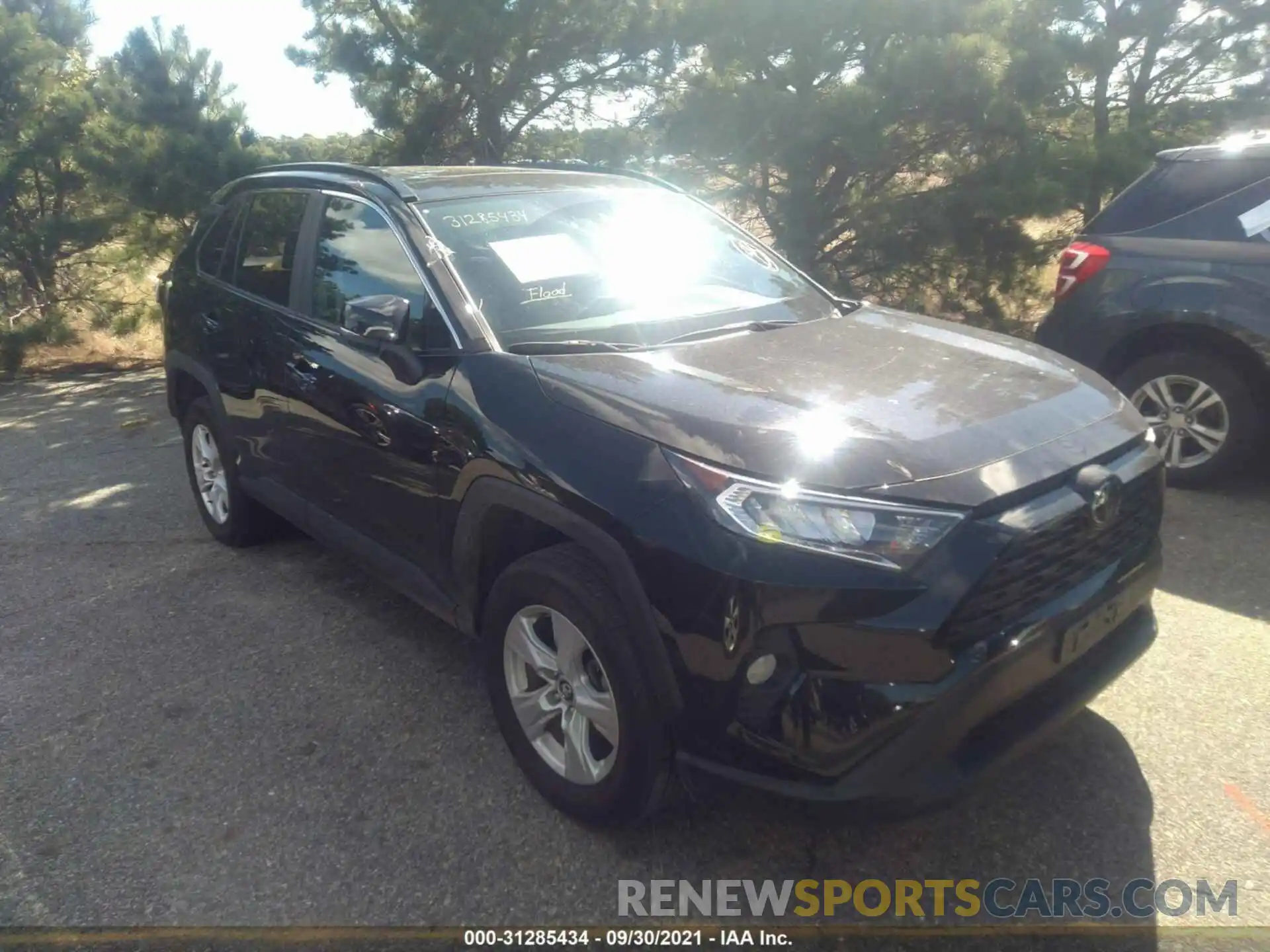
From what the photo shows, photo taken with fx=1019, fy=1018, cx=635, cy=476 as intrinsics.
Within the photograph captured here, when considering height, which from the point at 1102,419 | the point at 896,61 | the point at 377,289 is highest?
the point at 896,61

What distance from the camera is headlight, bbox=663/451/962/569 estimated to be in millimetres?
2234

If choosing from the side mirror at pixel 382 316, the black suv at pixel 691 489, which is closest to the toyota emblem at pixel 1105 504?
the black suv at pixel 691 489

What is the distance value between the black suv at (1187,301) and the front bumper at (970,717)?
3.05m

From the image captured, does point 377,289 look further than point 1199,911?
Yes

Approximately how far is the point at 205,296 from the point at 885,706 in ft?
12.6

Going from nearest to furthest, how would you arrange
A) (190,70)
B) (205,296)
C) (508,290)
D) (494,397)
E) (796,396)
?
(796,396) < (494,397) < (508,290) < (205,296) < (190,70)

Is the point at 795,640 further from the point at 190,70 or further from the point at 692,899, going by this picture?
the point at 190,70

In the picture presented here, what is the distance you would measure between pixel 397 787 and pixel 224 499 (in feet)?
8.07

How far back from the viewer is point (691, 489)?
92.4 inches

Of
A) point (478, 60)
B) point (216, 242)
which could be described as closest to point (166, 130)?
point (478, 60)

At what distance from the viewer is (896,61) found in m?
7.34

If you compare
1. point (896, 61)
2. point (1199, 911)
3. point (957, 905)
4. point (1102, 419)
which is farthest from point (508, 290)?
point (896, 61)

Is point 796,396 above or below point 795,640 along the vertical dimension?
above

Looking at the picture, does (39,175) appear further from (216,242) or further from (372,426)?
(372,426)
